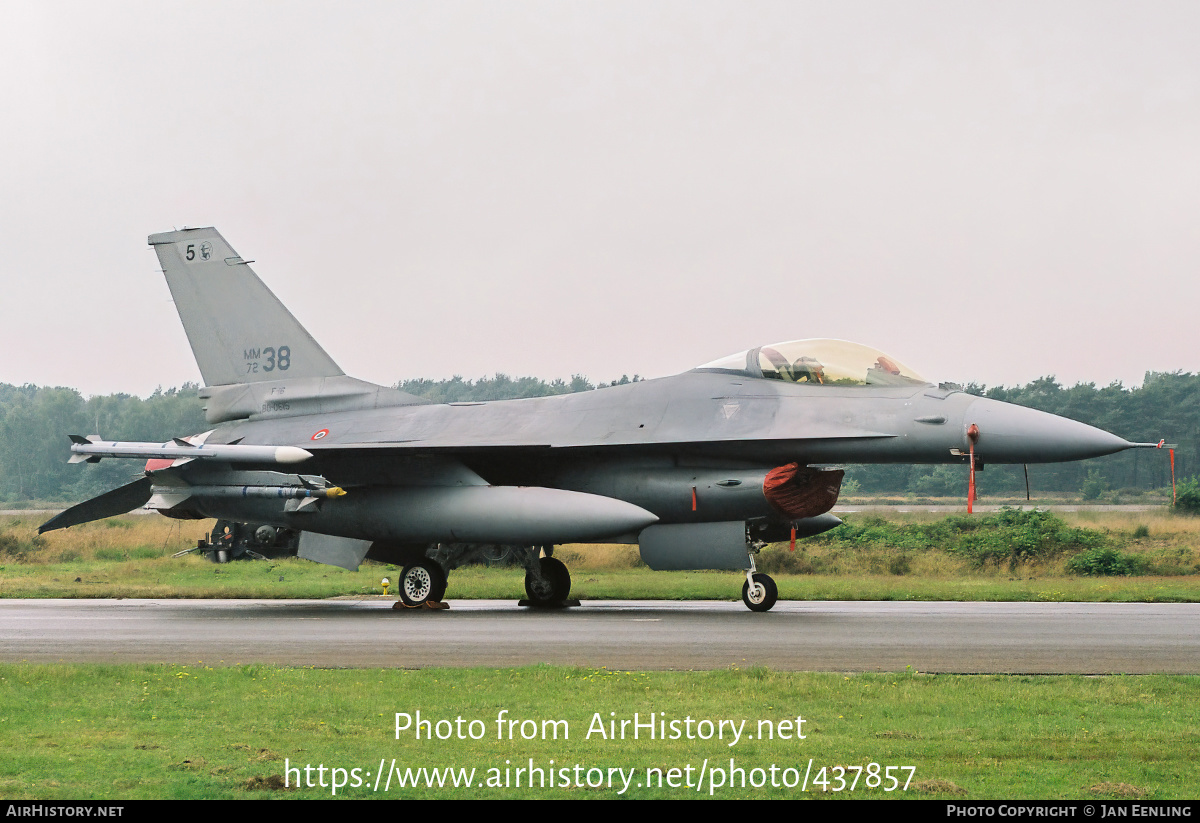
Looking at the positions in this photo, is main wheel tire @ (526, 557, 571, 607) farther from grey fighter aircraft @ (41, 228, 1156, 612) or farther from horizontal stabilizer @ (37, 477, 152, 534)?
horizontal stabilizer @ (37, 477, 152, 534)

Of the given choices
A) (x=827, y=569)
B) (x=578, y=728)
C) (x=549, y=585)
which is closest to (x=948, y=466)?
(x=827, y=569)

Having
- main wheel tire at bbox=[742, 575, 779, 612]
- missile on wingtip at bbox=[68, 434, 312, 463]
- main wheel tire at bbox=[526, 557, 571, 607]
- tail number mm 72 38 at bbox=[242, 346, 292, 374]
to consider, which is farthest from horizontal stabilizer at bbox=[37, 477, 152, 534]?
main wheel tire at bbox=[742, 575, 779, 612]

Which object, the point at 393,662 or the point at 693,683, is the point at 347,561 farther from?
the point at 693,683

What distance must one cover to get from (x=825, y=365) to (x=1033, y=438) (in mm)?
2772

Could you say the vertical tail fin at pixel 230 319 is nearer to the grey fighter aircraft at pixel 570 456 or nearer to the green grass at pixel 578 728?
the grey fighter aircraft at pixel 570 456

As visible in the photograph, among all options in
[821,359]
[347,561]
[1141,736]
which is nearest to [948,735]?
[1141,736]

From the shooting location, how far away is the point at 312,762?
6.40 meters

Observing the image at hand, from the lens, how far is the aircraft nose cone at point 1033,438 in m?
14.4

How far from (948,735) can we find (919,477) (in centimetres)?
6119

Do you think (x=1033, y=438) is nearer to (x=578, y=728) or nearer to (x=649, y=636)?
(x=649, y=636)

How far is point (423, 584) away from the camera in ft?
58.0

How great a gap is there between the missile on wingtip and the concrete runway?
214cm

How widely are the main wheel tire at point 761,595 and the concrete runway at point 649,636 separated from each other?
24 centimetres
